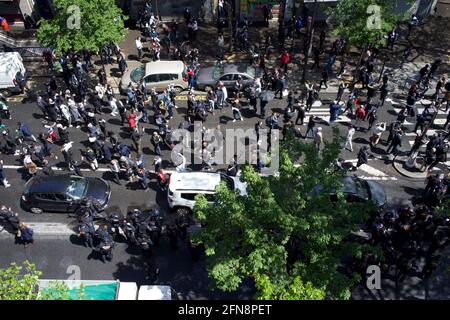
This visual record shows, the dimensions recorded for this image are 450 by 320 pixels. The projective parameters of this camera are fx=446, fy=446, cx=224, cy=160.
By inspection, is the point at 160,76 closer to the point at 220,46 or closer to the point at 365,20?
the point at 220,46

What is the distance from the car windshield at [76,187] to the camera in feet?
58.8

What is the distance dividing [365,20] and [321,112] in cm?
485

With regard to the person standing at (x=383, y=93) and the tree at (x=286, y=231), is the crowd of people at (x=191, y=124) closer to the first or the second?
the person standing at (x=383, y=93)

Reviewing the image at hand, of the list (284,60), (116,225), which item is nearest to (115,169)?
(116,225)

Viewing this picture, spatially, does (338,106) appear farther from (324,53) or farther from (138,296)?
(138,296)

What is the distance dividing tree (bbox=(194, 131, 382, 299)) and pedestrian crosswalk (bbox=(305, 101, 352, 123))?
9234 mm

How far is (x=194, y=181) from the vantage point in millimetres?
17781

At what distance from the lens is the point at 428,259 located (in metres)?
15.9

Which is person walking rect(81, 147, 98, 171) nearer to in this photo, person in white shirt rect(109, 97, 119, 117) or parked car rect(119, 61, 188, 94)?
person in white shirt rect(109, 97, 119, 117)

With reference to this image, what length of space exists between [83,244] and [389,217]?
1173cm

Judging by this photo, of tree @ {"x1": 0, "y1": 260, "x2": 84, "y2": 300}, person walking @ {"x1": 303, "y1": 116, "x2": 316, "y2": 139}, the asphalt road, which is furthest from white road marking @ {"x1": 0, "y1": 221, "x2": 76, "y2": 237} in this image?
person walking @ {"x1": 303, "y1": 116, "x2": 316, "y2": 139}

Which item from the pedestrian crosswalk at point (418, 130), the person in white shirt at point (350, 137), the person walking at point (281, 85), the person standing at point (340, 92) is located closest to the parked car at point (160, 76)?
the person walking at point (281, 85)

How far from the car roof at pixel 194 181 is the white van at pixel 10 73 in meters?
11.8

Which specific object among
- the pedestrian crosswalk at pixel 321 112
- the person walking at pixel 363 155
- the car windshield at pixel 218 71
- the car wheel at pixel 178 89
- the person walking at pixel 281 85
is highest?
the car windshield at pixel 218 71
